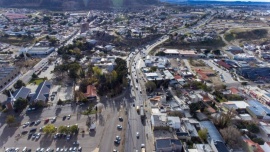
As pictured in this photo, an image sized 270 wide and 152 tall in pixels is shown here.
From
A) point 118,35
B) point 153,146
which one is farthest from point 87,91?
point 118,35

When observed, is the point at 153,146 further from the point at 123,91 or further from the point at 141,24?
the point at 141,24

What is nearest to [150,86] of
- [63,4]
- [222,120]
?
[222,120]

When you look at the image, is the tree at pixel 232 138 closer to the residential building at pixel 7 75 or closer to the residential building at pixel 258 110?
the residential building at pixel 258 110

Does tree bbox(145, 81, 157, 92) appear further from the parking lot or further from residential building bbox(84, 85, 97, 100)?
residential building bbox(84, 85, 97, 100)

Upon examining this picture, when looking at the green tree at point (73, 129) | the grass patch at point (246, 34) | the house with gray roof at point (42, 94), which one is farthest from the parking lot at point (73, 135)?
the grass patch at point (246, 34)

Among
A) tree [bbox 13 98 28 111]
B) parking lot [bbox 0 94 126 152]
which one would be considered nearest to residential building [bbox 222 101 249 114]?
parking lot [bbox 0 94 126 152]

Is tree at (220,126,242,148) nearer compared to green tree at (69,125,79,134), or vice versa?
tree at (220,126,242,148)
